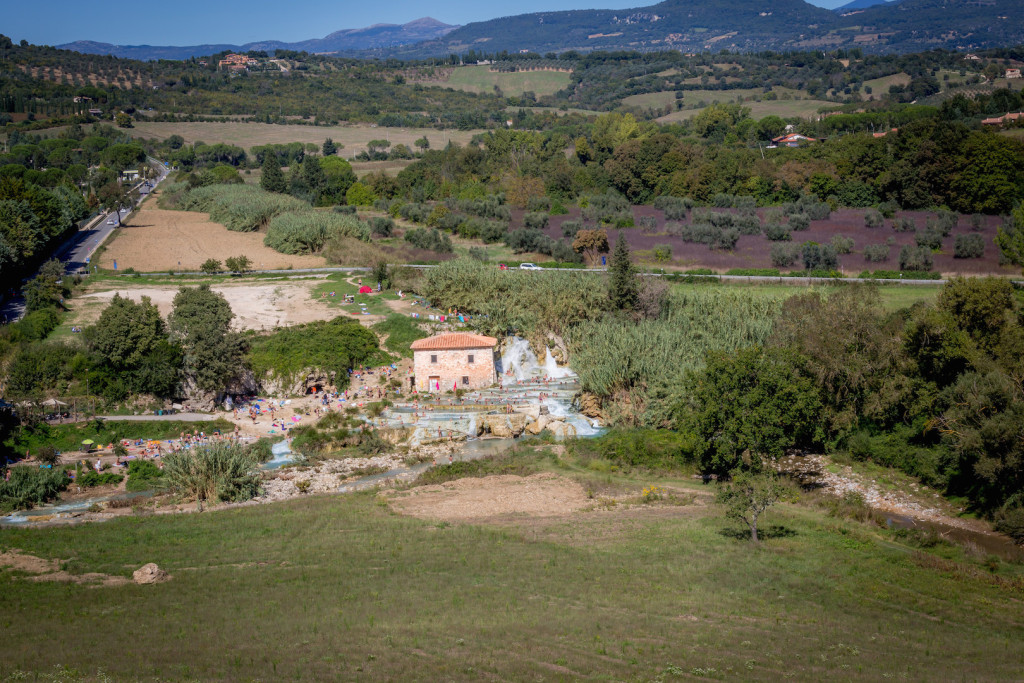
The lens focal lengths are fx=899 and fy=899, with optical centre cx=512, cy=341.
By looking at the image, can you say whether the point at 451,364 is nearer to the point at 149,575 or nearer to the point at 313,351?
the point at 313,351

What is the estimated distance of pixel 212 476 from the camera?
102 feet

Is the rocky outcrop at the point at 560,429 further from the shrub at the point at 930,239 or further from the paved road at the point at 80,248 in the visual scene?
the shrub at the point at 930,239

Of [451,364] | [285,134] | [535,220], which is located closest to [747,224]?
[535,220]

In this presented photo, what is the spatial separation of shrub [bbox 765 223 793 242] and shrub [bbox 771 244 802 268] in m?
4.83

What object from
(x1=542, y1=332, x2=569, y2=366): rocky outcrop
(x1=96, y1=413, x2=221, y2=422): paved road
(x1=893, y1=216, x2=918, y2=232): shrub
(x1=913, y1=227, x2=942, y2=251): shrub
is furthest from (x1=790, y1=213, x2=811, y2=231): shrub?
(x1=96, y1=413, x2=221, y2=422): paved road

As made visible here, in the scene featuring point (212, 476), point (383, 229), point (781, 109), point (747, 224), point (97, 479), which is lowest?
point (97, 479)

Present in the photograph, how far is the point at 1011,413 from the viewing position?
2805 centimetres

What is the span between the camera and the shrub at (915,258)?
194 ft

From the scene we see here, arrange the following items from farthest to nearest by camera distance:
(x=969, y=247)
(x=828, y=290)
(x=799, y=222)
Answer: (x=799, y=222)
(x=969, y=247)
(x=828, y=290)

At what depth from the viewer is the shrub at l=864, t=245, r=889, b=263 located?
6134cm

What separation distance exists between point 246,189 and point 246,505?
67.7m

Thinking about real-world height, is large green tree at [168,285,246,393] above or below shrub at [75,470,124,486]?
above

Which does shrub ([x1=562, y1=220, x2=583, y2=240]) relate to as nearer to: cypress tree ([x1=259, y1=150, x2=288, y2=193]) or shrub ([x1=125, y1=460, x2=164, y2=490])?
cypress tree ([x1=259, y1=150, x2=288, y2=193])

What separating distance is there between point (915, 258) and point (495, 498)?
1627 inches
